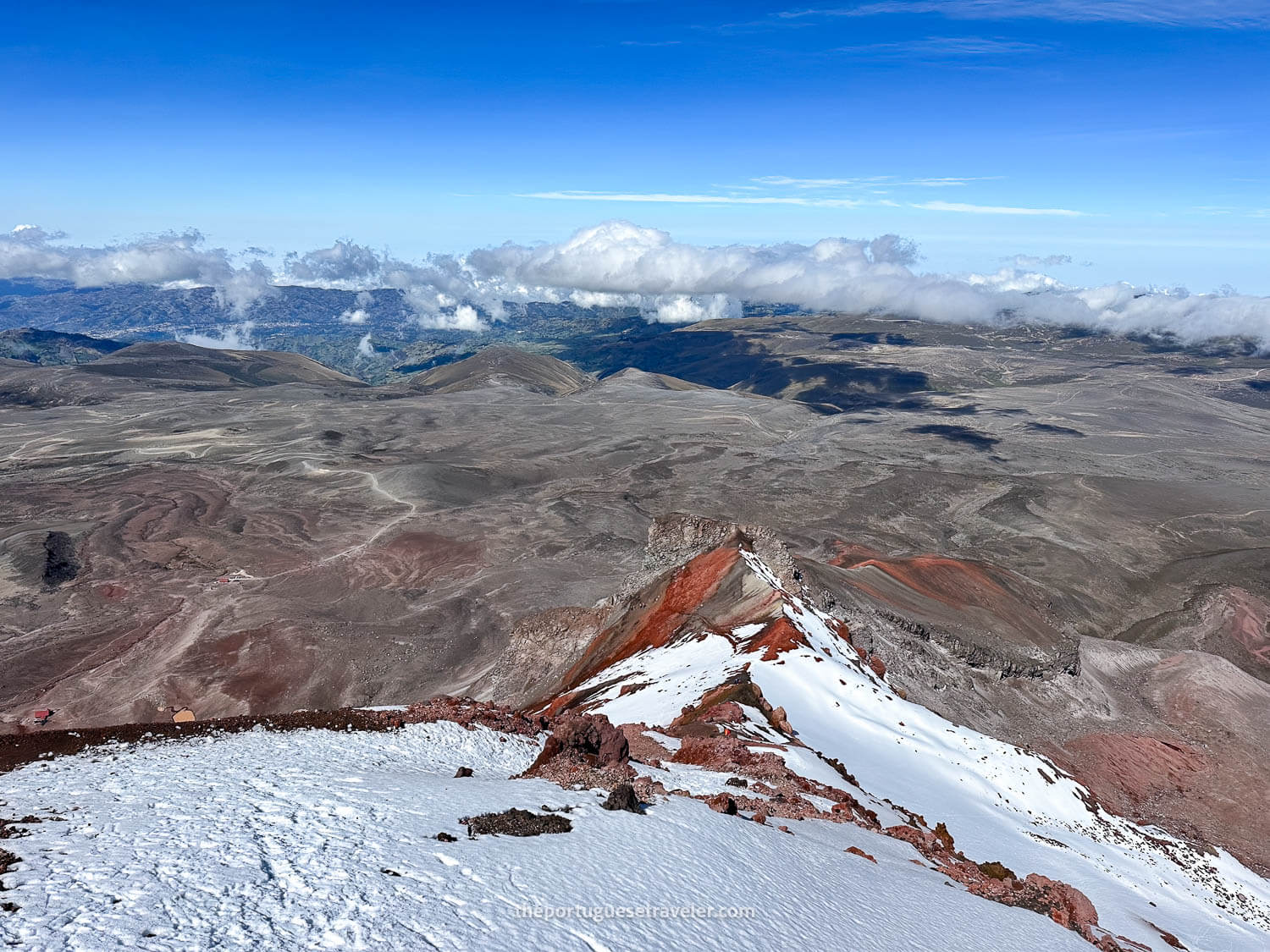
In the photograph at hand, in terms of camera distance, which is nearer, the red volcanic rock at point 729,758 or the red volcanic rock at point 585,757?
the red volcanic rock at point 585,757

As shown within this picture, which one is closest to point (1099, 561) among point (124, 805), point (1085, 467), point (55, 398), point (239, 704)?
point (1085, 467)

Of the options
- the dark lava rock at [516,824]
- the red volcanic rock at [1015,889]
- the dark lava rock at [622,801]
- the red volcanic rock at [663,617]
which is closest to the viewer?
the dark lava rock at [516,824]

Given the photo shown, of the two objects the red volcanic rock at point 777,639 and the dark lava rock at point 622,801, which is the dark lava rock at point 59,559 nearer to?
the red volcanic rock at point 777,639

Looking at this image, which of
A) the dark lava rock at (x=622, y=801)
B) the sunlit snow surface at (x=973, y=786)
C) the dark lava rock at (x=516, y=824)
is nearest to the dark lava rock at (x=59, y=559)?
the sunlit snow surface at (x=973, y=786)

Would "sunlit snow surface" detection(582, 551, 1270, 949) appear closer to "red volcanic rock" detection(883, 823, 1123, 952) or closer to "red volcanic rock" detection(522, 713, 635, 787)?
"red volcanic rock" detection(883, 823, 1123, 952)

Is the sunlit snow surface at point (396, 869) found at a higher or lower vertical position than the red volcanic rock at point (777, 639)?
higher

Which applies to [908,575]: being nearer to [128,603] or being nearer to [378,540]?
[378,540]

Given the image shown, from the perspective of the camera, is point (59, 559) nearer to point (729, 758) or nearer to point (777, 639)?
point (777, 639)

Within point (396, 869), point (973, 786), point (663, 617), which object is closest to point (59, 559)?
point (663, 617)
